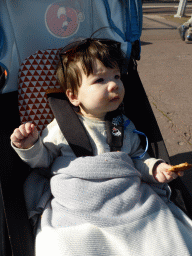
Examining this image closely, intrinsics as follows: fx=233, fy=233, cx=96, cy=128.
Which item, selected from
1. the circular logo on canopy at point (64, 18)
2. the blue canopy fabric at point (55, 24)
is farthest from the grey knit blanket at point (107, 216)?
the circular logo on canopy at point (64, 18)

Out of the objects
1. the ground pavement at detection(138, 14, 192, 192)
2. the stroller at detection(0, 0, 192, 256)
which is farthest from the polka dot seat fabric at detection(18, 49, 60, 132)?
the ground pavement at detection(138, 14, 192, 192)

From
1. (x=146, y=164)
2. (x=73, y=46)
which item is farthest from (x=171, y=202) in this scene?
(x=73, y=46)

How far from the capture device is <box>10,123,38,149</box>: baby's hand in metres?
1.05

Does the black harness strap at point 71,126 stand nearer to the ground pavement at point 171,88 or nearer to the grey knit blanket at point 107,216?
the grey knit blanket at point 107,216

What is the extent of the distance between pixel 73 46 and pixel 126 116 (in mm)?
572

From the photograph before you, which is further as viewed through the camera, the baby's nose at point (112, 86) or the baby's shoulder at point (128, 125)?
the baby's shoulder at point (128, 125)

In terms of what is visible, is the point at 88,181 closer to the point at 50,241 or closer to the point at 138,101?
the point at 50,241

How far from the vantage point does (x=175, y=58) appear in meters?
4.63

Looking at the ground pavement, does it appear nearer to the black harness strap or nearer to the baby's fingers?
the black harness strap

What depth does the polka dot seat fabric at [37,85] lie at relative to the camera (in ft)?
4.49

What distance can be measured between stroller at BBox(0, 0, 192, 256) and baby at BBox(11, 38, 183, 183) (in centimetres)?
12

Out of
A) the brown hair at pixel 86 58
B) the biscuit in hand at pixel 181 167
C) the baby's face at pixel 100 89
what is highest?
the brown hair at pixel 86 58

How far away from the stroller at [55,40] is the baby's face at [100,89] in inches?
9.3

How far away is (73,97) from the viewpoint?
52.0 inches
